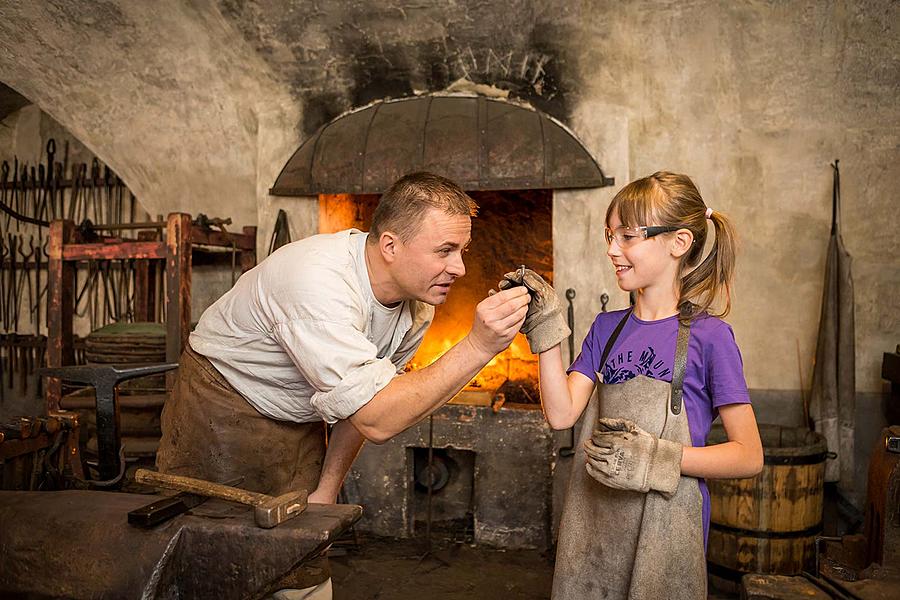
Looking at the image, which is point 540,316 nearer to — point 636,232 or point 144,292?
point 636,232

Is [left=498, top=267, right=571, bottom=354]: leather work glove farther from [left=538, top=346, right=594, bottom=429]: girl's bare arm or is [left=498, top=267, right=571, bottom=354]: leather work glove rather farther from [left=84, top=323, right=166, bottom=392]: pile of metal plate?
[left=84, top=323, right=166, bottom=392]: pile of metal plate

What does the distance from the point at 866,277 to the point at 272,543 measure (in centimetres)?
383

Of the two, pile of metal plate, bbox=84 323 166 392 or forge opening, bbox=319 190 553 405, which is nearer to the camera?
pile of metal plate, bbox=84 323 166 392

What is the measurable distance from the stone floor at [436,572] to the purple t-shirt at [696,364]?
208cm

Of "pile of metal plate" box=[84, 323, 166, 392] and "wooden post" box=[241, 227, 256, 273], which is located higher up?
"wooden post" box=[241, 227, 256, 273]

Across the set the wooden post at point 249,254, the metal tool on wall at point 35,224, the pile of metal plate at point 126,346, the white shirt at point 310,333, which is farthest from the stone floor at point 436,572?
the metal tool on wall at point 35,224

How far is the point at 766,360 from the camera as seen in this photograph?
4.11 metres

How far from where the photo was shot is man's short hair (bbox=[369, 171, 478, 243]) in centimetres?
208

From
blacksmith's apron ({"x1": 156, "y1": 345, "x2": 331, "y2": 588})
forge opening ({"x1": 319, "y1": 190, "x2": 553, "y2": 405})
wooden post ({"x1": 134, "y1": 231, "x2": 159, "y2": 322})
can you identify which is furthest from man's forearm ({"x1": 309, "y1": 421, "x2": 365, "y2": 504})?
wooden post ({"x1": 134, "y1": 231, "x2": 159, "y2": 322})

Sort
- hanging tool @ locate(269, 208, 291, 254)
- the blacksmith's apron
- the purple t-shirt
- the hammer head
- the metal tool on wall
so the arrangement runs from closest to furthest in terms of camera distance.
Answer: the hammer head
the purple t-shirt
the blacksmith's apron
hanging tool @ locate(269, 208, 291, 254)
the metal tool on wall

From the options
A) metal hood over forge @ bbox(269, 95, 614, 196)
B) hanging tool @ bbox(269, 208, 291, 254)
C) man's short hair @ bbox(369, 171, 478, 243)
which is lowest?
man's short hair @ bbox(369, 171, 478, 243)

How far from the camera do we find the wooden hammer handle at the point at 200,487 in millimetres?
1594

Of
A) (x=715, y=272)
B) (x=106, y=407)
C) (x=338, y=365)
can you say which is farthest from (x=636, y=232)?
(x=106, y=407)

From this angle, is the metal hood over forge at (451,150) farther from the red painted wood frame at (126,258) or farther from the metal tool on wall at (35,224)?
the metal tool on wall at (35,224)
